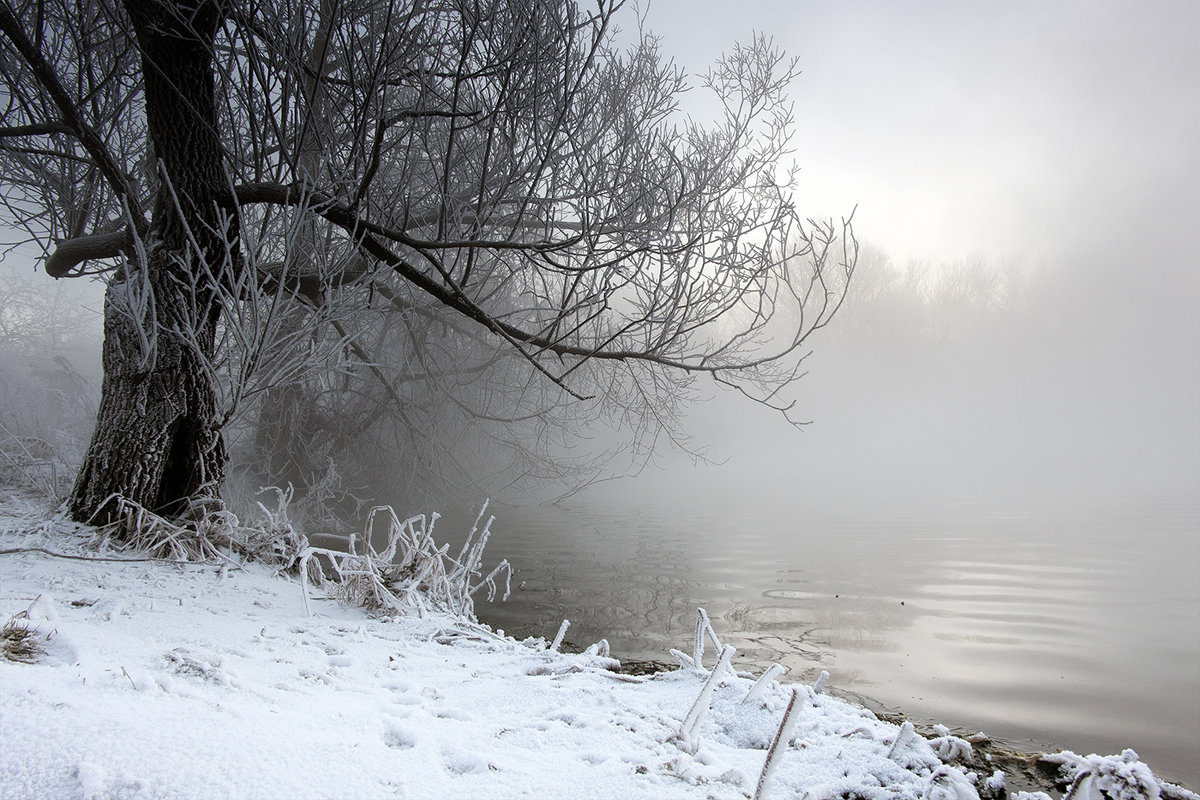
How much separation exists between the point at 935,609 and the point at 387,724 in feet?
17.7

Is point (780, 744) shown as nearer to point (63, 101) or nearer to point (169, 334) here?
point (169, 334)

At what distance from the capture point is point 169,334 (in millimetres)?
4160

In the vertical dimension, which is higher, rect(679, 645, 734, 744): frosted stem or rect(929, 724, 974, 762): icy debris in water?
rect(929, 724, 974, 762): icy debris in water

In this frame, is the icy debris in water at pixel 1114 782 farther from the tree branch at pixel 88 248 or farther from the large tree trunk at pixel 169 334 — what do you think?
the tree branch at pixel 88 248

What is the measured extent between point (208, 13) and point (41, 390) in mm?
10803

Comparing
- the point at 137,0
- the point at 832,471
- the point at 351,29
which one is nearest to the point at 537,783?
the point at 351,29

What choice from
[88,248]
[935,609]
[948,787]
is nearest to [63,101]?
[88,248]

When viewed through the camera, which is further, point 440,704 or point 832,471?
point 832,471

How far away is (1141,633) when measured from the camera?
504cm

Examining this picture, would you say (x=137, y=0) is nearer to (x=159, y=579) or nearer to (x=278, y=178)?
(x=278, y=178)

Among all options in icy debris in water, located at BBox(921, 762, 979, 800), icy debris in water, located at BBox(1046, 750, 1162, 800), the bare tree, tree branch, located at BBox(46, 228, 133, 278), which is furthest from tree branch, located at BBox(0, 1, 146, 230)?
icy debris in water, located at BBox(1046, 750, 1162, 800)

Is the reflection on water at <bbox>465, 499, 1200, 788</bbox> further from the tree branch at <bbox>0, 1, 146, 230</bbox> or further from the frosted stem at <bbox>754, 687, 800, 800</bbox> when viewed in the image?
the tree branch at <bbox>0, 1, 146, 230</bbox>

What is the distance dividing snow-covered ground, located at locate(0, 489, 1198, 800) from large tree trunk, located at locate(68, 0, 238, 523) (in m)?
1.38

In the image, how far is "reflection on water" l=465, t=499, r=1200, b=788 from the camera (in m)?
3.54
